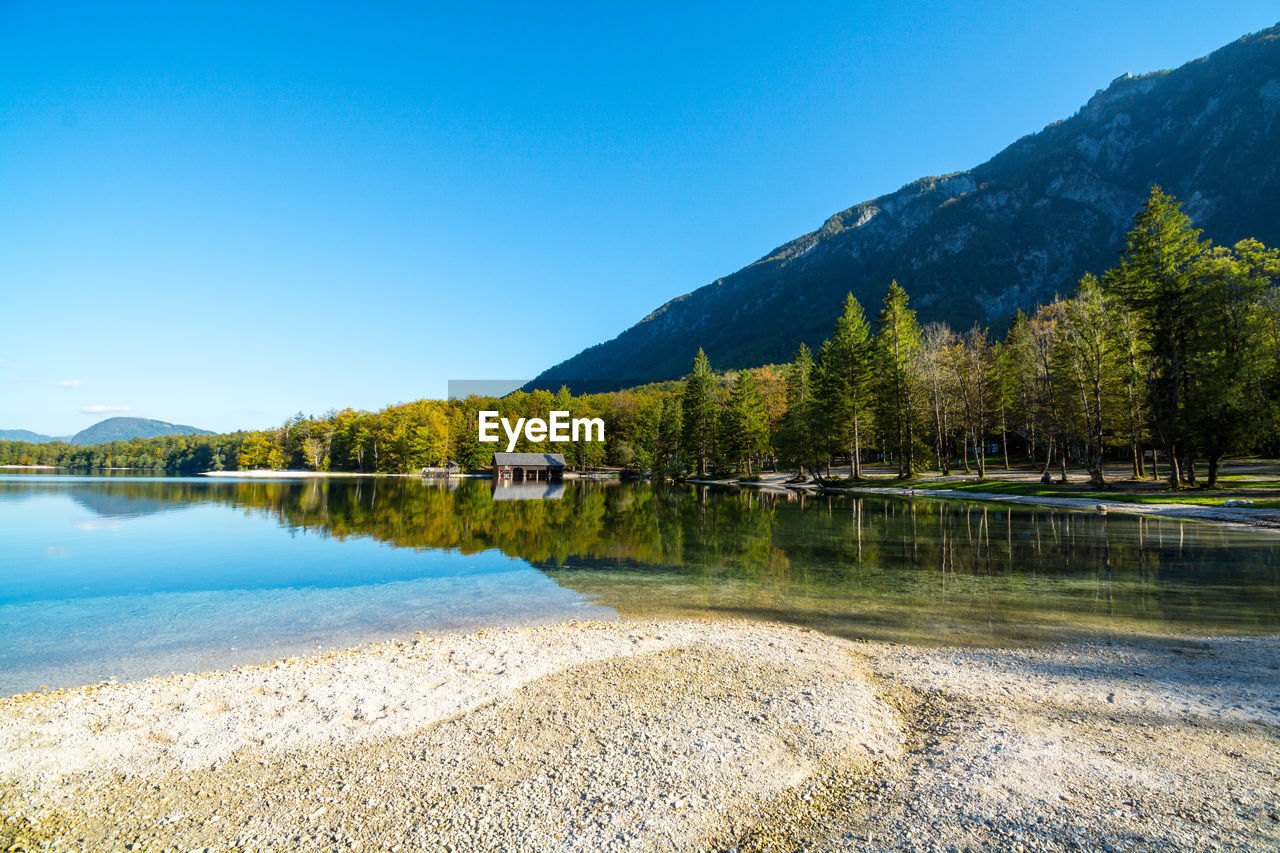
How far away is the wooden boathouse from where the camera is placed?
9600 centimetres

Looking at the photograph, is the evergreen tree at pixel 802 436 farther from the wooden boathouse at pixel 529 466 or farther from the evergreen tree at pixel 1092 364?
the wooden boathouse at pixel 529 466

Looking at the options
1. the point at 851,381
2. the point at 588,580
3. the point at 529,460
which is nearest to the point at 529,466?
the point at 529,460

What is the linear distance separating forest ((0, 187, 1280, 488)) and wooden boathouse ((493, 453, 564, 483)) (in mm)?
6039

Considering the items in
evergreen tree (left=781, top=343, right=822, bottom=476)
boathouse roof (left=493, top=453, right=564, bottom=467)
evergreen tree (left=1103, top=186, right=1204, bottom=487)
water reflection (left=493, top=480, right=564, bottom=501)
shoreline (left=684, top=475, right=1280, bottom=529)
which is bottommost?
water reflection (left=493, top=480, right=564, bottom=501)

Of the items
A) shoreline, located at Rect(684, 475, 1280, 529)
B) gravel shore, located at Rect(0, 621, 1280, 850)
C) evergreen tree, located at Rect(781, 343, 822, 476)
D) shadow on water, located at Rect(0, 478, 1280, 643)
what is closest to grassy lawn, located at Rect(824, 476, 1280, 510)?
shoreline, located at Rect(684, 475, 1280, 529)

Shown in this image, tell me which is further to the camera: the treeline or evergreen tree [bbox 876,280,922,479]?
evergreen tree [bbox 876,280,922,479]

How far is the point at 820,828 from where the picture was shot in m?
4.62

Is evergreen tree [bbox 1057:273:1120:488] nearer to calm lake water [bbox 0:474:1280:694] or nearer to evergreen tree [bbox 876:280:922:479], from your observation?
calm lake water [bbox 0:474:1280:694]

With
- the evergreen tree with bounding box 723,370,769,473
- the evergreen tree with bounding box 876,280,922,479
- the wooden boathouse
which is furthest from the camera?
the wooden boathouse

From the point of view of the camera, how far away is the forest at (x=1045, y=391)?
30719mm

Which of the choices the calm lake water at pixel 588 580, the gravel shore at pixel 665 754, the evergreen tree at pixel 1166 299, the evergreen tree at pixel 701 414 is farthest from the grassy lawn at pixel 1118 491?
the evergreen tree at pixel 701 414

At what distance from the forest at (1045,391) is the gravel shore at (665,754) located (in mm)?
31746

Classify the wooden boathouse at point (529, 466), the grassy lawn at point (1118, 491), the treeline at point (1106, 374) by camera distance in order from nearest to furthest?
1. the grassy lawn at point (1118, 491)
2. the treeline at point (1106, 374)
3. the wooden boathouse at point (529, 466)

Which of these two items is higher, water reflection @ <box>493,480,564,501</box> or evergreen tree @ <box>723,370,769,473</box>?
evergreen tree @ <box>723,370,769,473</box>
